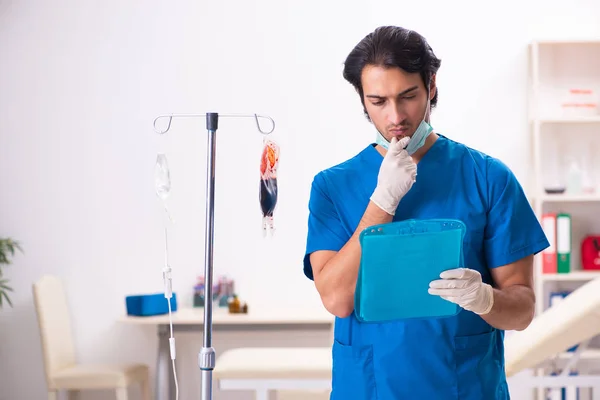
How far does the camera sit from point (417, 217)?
137 centimetres

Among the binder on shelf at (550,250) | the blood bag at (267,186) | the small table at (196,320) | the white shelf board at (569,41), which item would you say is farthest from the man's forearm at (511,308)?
the white shelf board at (569,41)

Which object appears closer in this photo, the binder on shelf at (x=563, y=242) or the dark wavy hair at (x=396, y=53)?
the dark wavy hair at (x=396, y=53)

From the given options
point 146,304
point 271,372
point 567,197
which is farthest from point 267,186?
point 567,197

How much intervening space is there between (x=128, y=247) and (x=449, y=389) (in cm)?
306

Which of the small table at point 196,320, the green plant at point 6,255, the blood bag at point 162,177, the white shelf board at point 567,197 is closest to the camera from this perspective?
the blood bag at point 162,177

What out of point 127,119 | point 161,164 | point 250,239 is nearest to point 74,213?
point 127,119

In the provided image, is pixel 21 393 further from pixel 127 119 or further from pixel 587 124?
pixel 587 124

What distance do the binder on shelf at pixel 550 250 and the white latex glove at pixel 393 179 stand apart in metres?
2.68

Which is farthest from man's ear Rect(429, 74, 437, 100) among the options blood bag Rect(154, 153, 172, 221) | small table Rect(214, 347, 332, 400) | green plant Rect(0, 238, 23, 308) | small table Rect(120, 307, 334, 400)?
green plant Rect(0, 238, 23, 308)

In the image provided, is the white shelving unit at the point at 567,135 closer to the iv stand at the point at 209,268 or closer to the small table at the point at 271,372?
the small table at the point at 271,372

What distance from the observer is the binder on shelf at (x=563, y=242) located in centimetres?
379

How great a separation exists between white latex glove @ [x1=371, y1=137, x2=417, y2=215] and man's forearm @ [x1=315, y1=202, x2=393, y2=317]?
0.02 metres

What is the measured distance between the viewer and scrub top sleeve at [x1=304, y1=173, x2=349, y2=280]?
139 cm

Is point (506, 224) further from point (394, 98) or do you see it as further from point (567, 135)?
point (567, 135)
